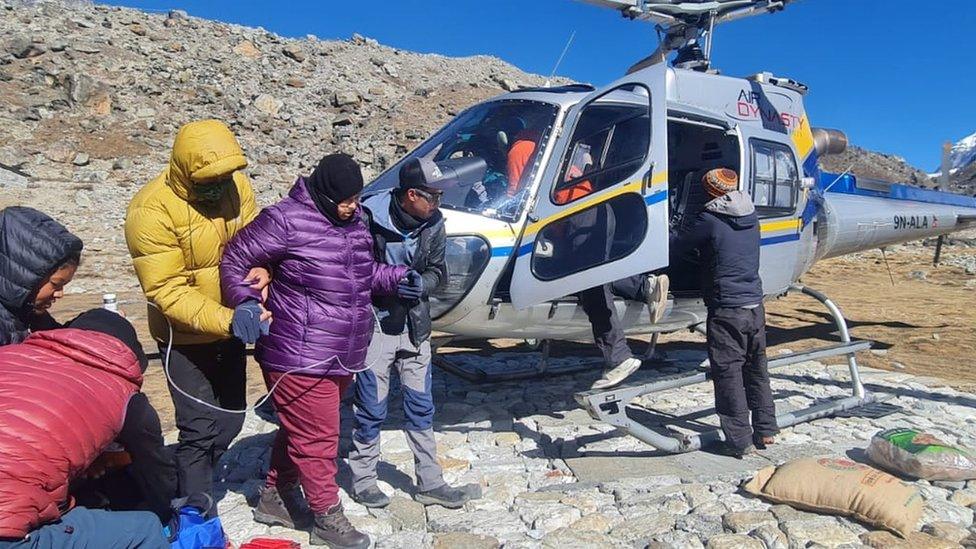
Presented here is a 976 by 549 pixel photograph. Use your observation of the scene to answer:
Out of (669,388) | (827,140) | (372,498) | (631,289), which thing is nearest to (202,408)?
(372,498)

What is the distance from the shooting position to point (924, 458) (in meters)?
4.01

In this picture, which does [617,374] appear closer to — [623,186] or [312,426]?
[623,186]

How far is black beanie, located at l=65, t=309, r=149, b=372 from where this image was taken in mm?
2605

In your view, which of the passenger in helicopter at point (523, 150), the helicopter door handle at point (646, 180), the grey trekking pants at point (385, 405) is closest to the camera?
the grey trekking pants at point (385, 405)

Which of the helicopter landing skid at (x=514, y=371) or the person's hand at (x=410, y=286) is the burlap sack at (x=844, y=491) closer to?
the person's hand at (x=410, y=286)

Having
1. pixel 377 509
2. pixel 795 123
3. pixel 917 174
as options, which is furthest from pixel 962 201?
pixel 917 174

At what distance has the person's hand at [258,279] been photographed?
10.00 ft

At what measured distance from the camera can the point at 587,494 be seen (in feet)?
13.2

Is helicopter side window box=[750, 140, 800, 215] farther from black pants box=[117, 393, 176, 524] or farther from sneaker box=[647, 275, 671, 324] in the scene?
black pants box=[117, 393, 176, 524]

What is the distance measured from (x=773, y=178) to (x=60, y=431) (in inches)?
→ 207

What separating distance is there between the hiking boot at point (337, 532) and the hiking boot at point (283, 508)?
0.23 metres

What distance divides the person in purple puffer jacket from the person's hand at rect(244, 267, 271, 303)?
0.02 m

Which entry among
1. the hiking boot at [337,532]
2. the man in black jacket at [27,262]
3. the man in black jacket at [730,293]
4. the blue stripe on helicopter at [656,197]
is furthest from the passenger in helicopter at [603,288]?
the man in black jacket at [27,262]

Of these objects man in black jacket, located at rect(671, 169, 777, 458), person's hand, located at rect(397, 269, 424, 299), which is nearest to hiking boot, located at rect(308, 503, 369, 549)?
person's hand, located at rect(397, 269, 424, 299)
